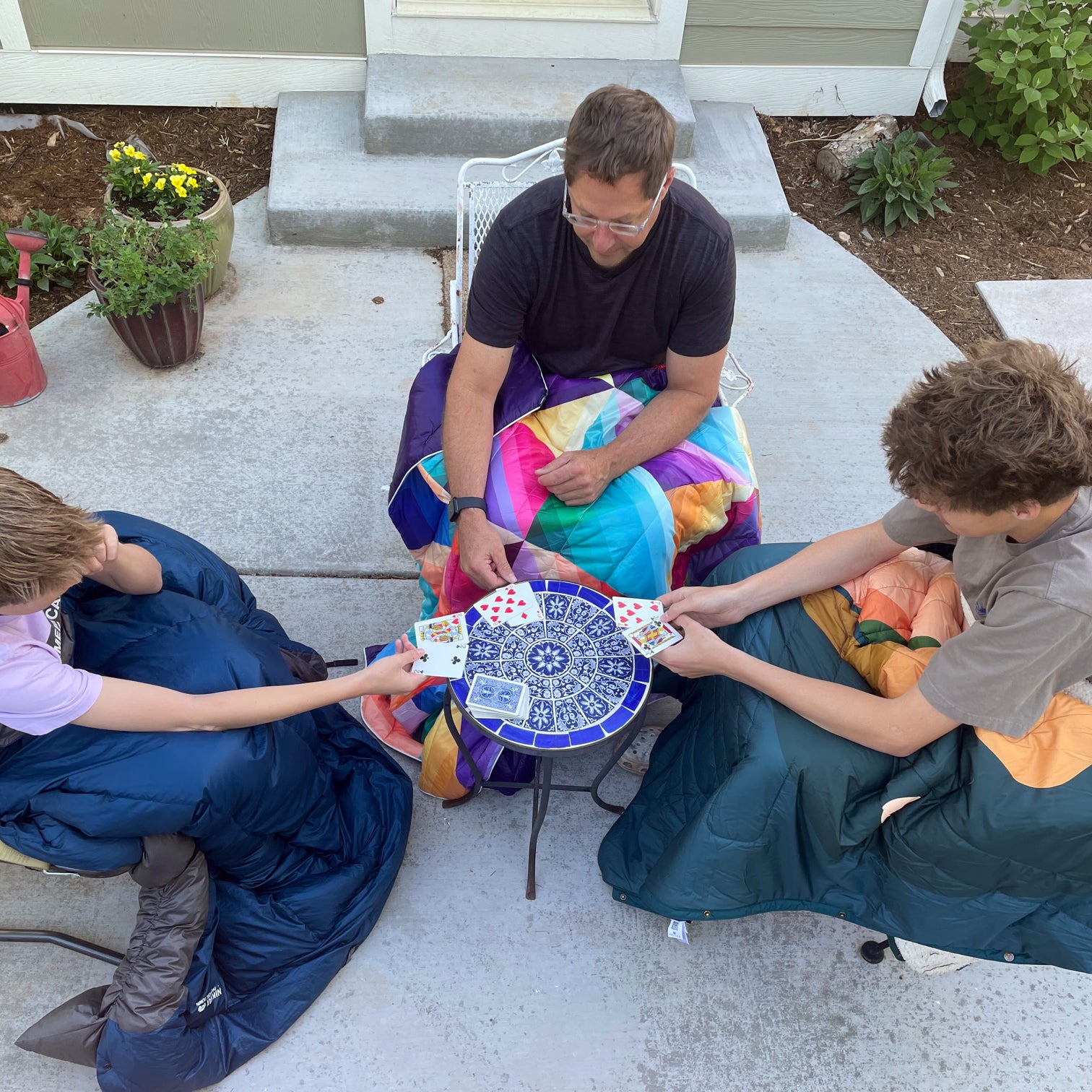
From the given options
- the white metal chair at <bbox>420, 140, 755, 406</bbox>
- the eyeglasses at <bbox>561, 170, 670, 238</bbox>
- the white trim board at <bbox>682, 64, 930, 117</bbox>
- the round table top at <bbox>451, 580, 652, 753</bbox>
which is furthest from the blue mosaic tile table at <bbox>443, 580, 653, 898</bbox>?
the white trim board at <bbox>682, 64, 930, 117</bbox>

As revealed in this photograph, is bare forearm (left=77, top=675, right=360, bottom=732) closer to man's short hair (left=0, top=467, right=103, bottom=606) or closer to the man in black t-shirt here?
man's short hair (left=0, top=467, right=103, bottom=606)

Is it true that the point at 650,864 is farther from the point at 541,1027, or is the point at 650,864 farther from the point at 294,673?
the point at 294,673

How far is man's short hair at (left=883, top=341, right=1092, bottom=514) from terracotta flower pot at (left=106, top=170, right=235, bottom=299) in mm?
2743

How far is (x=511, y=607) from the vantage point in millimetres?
1991

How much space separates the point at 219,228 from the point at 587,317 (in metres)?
1.92

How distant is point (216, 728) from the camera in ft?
5.65

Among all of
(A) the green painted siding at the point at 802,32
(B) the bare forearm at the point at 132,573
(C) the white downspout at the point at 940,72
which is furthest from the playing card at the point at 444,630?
(C) the white downspout at the point at 940,72

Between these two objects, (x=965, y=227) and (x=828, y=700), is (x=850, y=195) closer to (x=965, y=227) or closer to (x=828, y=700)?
(x=965, y=227)

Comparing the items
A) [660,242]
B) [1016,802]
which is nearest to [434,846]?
[1016,802]

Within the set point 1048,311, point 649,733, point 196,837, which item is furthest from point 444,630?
point 1048,311

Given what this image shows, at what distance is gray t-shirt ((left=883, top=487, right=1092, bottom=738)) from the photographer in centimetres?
146

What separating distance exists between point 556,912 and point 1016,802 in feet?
3.51

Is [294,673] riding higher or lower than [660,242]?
lower

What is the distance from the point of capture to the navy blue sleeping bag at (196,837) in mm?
1619
